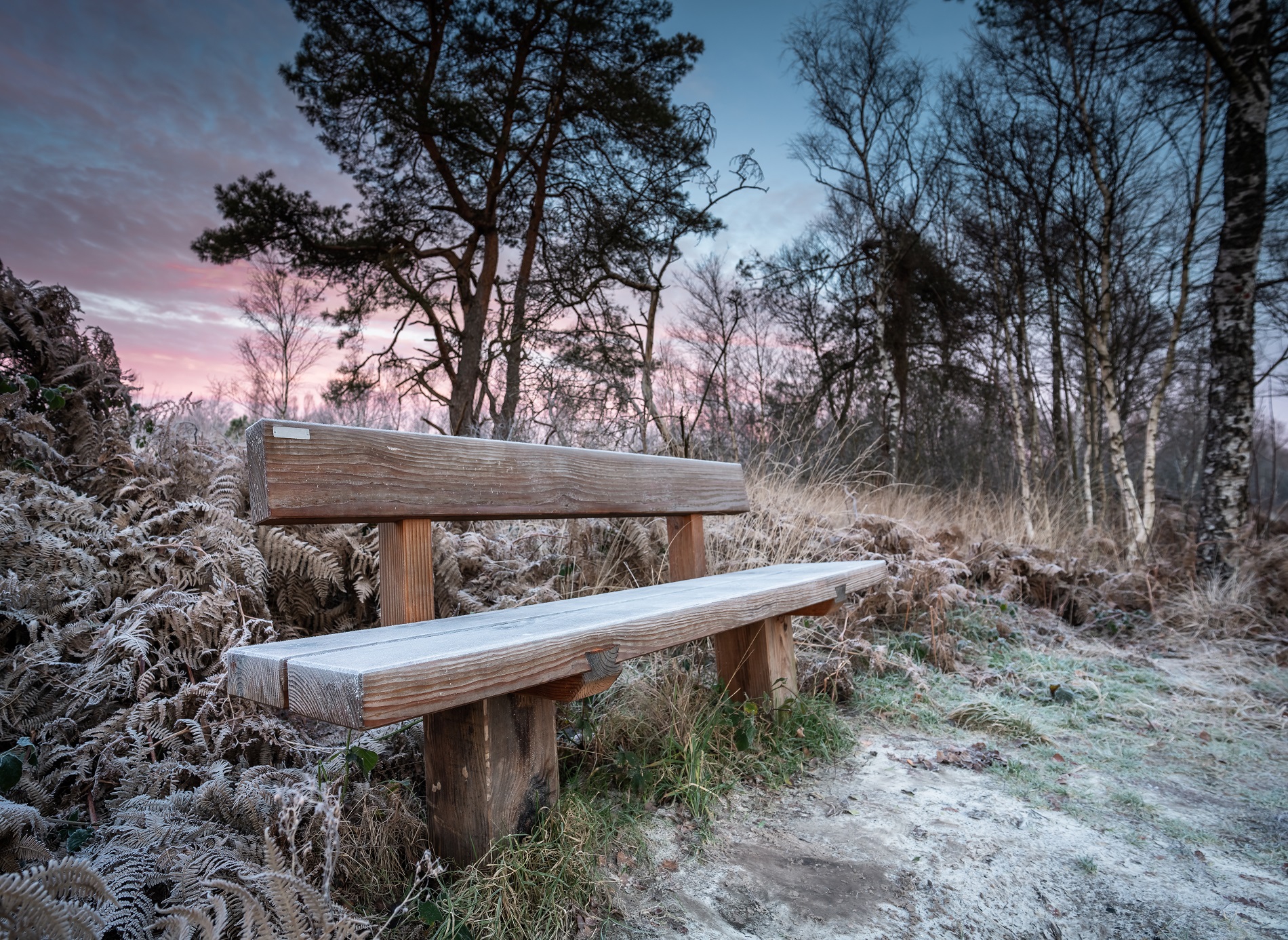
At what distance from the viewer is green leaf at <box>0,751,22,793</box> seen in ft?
4.35

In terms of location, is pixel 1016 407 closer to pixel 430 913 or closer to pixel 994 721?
pixel 994 721

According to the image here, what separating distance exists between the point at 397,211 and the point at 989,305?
32.5ft

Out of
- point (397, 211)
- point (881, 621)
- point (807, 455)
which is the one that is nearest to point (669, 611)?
point (881, 621)

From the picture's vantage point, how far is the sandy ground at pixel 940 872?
1427mm

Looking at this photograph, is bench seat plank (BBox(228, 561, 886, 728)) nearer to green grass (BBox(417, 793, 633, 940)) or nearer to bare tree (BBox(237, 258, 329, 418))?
green grass (BBox(417, 793, 633, 940))

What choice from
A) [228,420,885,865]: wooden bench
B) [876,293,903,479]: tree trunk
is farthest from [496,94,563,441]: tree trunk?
[228,420,885,865]: wooden bench

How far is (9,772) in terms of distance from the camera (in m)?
1.34

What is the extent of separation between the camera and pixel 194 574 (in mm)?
1951

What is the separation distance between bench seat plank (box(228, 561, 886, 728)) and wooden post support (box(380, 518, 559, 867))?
6.4 inches

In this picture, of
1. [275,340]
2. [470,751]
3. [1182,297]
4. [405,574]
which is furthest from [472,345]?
[470,751]

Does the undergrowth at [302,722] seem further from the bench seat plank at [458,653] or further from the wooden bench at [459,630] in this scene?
the bench seat plank at [458,653]

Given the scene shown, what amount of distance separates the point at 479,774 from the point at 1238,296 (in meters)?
6.31

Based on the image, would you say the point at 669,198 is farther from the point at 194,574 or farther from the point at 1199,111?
the point at 194,574

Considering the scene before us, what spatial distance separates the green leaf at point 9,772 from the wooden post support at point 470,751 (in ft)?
2.43
